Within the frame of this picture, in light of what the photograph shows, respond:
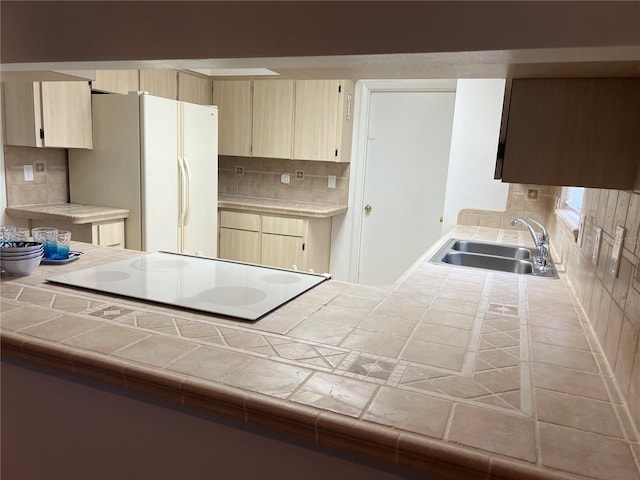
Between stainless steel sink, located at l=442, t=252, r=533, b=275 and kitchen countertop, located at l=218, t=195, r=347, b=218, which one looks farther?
kitchen countertop, located at l=218, t=195, r=347, b=218

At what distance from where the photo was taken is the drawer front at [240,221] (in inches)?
168

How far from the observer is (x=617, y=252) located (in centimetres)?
118

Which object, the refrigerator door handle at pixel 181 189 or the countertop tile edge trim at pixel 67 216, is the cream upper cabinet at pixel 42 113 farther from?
the refrigerator door handle at pixel 181 189

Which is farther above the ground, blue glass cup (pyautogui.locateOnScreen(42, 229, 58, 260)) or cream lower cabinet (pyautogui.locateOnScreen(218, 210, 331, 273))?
blue glass cup (pyautogui.locateOnScreen(42, 229, 58, 260))

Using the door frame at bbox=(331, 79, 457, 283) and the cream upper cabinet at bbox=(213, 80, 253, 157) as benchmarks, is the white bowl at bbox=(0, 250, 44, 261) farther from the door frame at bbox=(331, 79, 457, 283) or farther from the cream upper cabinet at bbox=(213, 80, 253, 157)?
the door frame at bbox=(331, 79, 457, 283)

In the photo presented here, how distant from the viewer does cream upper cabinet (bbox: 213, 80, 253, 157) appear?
448 cm

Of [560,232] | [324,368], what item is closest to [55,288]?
[324,368]

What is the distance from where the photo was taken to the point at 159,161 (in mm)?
3367

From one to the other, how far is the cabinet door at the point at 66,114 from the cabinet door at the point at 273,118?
5.10 feet

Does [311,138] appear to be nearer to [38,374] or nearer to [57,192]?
[57,192]

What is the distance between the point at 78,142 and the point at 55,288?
2.04 m

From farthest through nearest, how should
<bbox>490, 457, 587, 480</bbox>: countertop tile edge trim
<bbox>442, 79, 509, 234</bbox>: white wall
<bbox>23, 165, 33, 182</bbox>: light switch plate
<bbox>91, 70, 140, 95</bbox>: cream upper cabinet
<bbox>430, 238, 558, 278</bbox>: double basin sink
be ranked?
<bbox>442, 79, 509, 234</bbox>: white wall, <bbox>91, 70, 140, 95</bbox>: cream upper cabinet, <bbox>23, 165, 33, 182</bbox>: light switch plate, <bbox>430, 238, 558, 278</bbox>: double basin sink, <bbox>490, 457, 587, 480</bbox>: countertop tile edge trim

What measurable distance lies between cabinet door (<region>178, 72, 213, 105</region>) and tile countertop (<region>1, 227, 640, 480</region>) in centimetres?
296

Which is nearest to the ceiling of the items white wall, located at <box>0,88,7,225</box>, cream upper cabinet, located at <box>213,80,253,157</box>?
white wall, located at <box>0,88,7,225</box>
